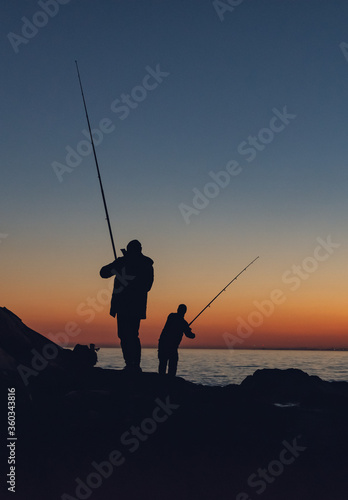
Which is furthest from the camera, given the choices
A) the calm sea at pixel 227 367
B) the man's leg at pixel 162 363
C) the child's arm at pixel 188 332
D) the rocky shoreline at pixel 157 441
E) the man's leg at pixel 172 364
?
the calm sea at pixel 227 367

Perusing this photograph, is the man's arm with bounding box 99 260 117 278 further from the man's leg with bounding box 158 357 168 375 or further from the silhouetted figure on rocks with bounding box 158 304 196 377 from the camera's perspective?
the man's leg with bounding box 158 357 168 375

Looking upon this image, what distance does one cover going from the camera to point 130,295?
815 cm

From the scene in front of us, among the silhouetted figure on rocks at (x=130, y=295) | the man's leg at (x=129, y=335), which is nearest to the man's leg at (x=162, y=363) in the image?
the silhouetted figure on rocks at (x=130, y=295)

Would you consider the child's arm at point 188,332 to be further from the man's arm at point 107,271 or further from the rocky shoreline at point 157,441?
the man's arm at point 107,271

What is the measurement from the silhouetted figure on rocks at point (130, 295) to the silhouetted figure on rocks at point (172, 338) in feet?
5.03

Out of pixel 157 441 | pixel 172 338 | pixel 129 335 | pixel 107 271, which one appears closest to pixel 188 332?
pixel 172 338

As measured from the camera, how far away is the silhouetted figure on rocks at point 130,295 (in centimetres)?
809

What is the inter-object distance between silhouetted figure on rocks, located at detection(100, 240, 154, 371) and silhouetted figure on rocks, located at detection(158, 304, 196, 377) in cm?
153

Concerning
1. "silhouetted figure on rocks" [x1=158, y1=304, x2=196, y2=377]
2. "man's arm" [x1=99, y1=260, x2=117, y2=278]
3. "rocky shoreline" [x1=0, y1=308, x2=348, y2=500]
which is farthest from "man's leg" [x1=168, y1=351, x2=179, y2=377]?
"man's arm" [x1=99, y1=260, x2=117, y2=278]

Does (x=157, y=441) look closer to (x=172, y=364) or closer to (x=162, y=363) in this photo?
(x=172, y=364)

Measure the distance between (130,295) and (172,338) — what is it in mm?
2052

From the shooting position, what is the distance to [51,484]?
4309 mm

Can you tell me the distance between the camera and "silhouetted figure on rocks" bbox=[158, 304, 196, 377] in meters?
9.77

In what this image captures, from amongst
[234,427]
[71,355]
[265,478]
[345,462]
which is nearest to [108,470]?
[265,478]
